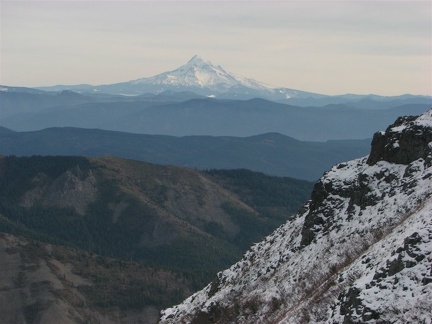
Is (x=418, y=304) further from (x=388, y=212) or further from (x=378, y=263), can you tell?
(x=388, y=212)

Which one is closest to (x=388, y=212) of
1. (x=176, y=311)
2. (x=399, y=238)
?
(x=399, y=238)

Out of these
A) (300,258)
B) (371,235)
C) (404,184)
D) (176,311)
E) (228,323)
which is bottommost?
(176,311)

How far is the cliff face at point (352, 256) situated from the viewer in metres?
32.7

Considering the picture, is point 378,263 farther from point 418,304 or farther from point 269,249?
point 269,249

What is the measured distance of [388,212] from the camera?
50969 millimetres

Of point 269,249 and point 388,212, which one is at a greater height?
point 388,212

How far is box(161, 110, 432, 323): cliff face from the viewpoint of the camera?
32719mm

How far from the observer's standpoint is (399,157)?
58.4 meters

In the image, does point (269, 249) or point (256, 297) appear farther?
point (269, 249)

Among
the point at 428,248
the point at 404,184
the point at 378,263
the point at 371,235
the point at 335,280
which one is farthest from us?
the point at 404,184

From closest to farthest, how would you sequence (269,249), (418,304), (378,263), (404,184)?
(418,304), (378,263), (404,184), (269,249)

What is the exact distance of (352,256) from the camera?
4888cm

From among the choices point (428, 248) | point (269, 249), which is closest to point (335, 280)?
point (428, 248)

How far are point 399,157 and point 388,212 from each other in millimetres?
9041
